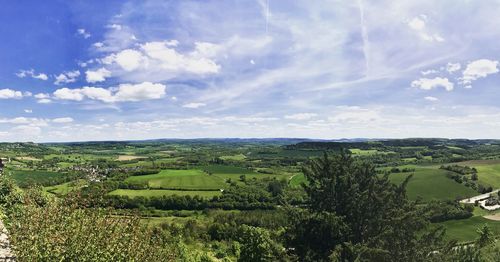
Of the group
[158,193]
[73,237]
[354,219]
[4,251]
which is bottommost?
[158,193]

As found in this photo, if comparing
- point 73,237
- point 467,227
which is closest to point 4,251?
point 73,237

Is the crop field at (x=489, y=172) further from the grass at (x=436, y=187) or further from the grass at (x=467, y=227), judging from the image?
the grass at (x=467, y=227)

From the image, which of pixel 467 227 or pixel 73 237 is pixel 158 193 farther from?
pixel 73 237

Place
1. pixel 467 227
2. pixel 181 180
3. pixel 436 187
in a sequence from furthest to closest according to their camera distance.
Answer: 1. pixel 181 180
2. pixel 436 187
3. pixel 467 227

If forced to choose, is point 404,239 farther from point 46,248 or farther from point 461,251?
point 46,248

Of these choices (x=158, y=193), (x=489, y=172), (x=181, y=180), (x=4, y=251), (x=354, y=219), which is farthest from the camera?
(x=181, y=180)

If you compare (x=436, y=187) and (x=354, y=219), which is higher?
(x=354, y=219)

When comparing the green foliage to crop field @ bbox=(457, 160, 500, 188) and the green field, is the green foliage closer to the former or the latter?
the green field
